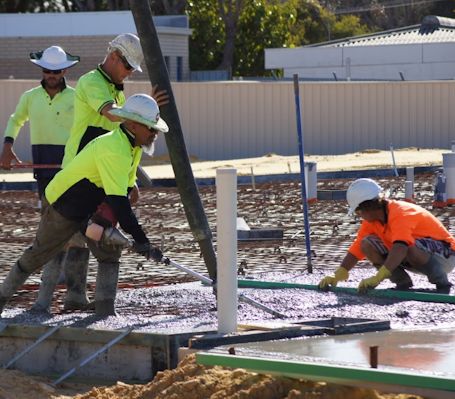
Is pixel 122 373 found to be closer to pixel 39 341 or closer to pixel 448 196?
pixel 39 341

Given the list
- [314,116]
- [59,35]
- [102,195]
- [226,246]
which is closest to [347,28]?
[59,35]

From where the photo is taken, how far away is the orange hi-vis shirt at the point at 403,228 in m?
8.12

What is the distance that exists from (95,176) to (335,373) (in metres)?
2.44

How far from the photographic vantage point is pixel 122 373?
677 centimetres

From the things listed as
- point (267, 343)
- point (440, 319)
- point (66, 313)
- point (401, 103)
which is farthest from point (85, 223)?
point (401, 103)

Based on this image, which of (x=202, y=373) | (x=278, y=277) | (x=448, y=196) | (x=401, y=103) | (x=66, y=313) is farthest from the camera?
(x=401, y=103)

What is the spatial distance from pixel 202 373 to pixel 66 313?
2.14m

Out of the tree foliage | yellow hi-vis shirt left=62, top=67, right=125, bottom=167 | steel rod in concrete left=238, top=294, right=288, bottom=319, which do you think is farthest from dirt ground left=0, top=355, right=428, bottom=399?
the tree foliage

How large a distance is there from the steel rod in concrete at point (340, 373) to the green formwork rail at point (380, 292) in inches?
102

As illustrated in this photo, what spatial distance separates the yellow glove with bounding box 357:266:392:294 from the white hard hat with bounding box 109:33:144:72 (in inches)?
82.7

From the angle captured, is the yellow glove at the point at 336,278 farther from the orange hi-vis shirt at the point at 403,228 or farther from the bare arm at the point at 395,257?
the bare arm at the point at 395,257

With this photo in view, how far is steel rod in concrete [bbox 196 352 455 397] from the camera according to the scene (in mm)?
5188

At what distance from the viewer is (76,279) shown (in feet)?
26.4

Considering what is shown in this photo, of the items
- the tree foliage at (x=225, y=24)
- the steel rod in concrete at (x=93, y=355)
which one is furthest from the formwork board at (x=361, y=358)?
the tree foliage at (x=225, y=24)
